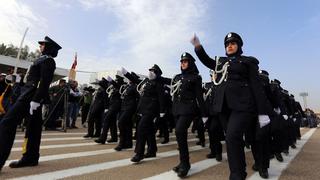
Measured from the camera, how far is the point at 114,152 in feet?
24.3

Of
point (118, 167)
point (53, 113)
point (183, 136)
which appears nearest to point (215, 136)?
point (183, 136)

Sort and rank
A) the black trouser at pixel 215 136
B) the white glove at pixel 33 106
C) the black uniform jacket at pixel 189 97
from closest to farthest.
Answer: the white glove at pixel 33 106
the black uniform jacket at pixel 189 97
the black trouser at pixel 215 136

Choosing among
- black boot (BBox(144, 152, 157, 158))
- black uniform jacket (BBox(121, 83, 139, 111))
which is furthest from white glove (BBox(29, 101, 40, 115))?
black uniform jacket (BBox(121, 83, 139, 111))

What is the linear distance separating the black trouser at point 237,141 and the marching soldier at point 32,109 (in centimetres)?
300

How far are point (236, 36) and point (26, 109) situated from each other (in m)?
3.49

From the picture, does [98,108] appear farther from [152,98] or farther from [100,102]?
[152,98]

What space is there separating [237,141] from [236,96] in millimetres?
646

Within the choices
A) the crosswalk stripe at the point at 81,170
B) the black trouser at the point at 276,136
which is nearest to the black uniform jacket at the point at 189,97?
the crosswalk stripe at the point at 81,170

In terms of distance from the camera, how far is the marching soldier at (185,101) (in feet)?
17.2

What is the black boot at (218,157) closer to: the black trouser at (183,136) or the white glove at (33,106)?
the black trouser at (183,136)

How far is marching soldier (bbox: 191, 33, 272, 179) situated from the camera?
13.1ft

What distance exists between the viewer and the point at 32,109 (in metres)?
5.00

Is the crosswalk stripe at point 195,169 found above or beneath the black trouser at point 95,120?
beneath

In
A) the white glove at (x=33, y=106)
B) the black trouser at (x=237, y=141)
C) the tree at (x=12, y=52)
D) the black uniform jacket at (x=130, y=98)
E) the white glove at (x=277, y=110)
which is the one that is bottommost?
the black trouser at (x=237, y=141)
